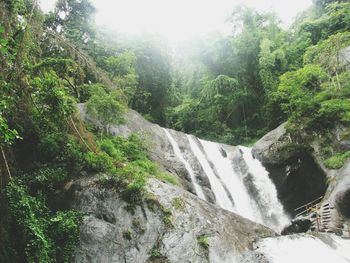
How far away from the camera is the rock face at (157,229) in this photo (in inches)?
374

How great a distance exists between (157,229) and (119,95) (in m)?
7.28

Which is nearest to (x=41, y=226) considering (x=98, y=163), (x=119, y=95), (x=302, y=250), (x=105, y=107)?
(x=98, y=163)

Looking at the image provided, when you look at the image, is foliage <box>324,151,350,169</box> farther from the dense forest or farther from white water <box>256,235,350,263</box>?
white water <box>256,235,350,263</box>

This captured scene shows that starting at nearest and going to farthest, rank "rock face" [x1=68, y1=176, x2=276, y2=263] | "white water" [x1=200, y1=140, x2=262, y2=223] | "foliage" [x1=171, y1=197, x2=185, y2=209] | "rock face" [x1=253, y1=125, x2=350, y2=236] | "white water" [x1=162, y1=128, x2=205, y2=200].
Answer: "rock face" [x1=68, y1=176, x2=276, y2=263] < "foliage" [x1=171, y1=197, x2=185, y2=209] < "white water" [x1=162, y1=128, x2=205, y2=200] < "white water" [x1=200, y1=140, x2=262, y2=223] < "rock face" [x1=253, y1=125, x2=350, y2=236]

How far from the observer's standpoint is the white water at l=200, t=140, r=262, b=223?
1853 cm

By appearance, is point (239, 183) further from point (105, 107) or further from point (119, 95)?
point (105, 107)

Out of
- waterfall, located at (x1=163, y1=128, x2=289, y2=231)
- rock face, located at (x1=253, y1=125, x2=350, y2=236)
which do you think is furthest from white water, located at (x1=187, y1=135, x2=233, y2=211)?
rock face, located at (x1=253, y1=125, x2=350, y2=236)

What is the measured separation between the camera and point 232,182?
20312mm

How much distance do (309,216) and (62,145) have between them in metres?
10.4

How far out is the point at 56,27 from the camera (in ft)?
85.0

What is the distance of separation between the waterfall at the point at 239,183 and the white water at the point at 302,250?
21.7ft

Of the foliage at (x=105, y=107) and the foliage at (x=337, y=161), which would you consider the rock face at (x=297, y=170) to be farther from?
the foliage at (x=105, y=107)

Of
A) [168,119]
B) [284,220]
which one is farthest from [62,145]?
[168,119]

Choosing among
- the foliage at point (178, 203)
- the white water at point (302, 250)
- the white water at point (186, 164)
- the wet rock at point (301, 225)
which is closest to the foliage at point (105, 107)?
the white water at point (186, 164)
